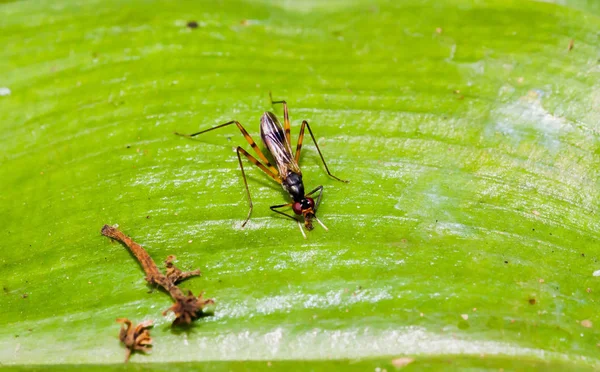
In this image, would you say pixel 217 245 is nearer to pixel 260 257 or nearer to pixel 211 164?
pixel 260 257

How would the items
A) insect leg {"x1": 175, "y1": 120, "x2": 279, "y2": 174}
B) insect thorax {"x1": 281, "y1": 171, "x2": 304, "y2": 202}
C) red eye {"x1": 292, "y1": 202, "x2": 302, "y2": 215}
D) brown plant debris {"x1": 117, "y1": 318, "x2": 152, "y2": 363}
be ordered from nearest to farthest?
brown plant debris {"x1": 117, "y1": 318, "x2": 152, "y2": 363} → red eye {"x1": 292, "y1": 202, "x2": 302, "y2": 215} → insect thorax {"x1": 281, "y1": 171, "x2": 304, "y2": 202} → insect leg {"x1": 175, "y1": 120, "x2": 279, "y2": 174}

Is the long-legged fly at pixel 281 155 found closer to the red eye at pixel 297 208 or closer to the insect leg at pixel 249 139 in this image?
the insect leg at pixel 249 139

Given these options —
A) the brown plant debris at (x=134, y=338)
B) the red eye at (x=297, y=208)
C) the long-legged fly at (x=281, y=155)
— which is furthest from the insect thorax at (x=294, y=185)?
the brown plant debris at (x=134, y=338)

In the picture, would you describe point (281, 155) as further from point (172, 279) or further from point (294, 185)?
point (172, 279)

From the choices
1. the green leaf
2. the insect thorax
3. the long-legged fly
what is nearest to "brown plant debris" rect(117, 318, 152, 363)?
the green leaf

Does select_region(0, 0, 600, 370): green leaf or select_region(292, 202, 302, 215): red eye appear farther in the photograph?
select_region(292, 202, 302, 215): red eye

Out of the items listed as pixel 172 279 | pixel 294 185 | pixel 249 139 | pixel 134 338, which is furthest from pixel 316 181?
pixel 134 338

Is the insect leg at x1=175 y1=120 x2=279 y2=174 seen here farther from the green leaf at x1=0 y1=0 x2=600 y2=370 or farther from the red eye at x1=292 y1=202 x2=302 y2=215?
the red eye at x1=292 y1=202 x2=302 y2=215
